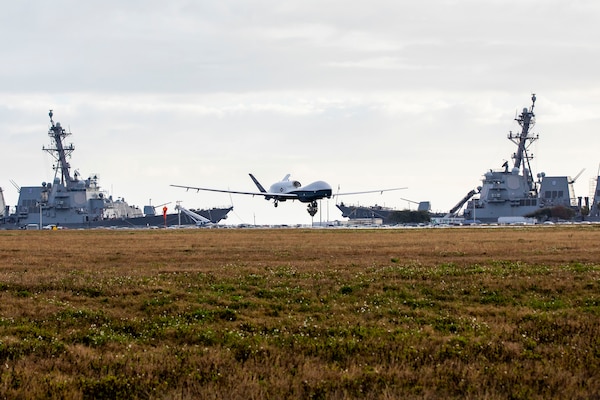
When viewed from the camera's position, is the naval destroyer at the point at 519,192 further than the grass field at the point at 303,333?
Yes

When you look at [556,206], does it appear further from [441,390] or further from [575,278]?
[441,390]

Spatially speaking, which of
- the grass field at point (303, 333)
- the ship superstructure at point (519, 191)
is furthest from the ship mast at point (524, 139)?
the grass field at point (303, 333)

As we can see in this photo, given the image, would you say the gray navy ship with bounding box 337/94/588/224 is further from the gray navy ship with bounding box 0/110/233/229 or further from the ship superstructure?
the gray navy ship with bounding box 0/110/233/229

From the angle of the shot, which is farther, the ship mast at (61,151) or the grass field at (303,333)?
the ship mast at (61,151)

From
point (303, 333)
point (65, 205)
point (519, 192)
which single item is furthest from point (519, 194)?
point (303, 333)

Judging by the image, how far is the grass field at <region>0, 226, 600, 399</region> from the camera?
14203 millimetres

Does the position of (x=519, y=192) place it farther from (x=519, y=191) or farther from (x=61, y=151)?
(x=61, y=151)

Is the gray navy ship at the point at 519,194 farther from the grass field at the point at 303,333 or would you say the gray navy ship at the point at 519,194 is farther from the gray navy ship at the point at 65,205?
the grass field at the point at 303,333

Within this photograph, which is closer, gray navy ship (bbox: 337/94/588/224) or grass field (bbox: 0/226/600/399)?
grass field (bbox: 0/226/600/399)

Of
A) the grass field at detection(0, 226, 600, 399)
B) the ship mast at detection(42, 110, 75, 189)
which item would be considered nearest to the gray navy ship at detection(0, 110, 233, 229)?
the ship mast at detection(42, 110, 75, 189)

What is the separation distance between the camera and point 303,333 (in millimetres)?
18281

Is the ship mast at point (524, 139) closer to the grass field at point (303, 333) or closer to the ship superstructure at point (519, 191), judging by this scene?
the ship superstructure at point (519, 191)

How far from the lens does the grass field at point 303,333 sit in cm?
1420

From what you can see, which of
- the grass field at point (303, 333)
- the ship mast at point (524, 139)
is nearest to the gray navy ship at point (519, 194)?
the ship mast at point (524, 139)
